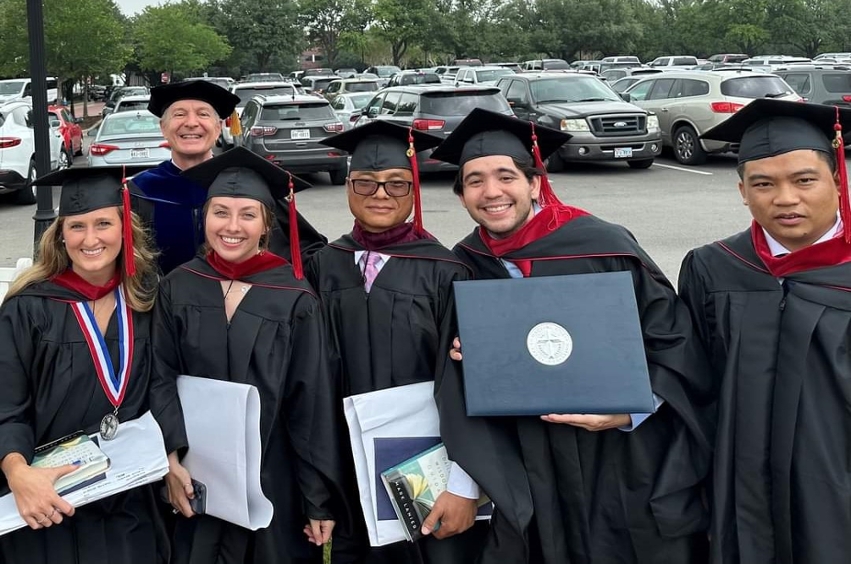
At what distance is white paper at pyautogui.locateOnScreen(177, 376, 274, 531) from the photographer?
105 inches

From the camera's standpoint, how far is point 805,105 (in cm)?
258

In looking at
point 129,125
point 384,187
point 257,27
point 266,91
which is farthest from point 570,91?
point 257,27

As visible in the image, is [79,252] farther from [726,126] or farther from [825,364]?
[825,364]

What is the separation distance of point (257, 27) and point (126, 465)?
61765 millimetres

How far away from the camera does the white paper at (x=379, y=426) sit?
2770 mm

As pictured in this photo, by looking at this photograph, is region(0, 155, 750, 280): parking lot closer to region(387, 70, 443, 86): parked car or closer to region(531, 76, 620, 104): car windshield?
region(531, 76, 620, 104): car windshield

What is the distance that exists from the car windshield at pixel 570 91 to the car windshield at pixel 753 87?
6.32 ft

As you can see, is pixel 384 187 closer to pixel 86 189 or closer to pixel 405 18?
pixel 86 189

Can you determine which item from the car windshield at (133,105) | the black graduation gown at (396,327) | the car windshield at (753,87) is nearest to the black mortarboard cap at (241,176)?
the black graduation gown at (396,327)

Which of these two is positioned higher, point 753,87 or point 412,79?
point 412,79

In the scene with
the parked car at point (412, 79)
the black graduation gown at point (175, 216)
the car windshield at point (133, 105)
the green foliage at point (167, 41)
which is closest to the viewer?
the black graduation gown at point (175, 216)

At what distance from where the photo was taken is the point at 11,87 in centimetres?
2462

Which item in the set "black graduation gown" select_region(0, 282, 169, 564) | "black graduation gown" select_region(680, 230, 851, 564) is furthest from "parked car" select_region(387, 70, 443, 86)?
"black graduation gown" select_region(680, 230, 851, 564)

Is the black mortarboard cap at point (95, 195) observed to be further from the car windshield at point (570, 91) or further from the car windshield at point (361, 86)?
the car windshield at point (361, 86)
